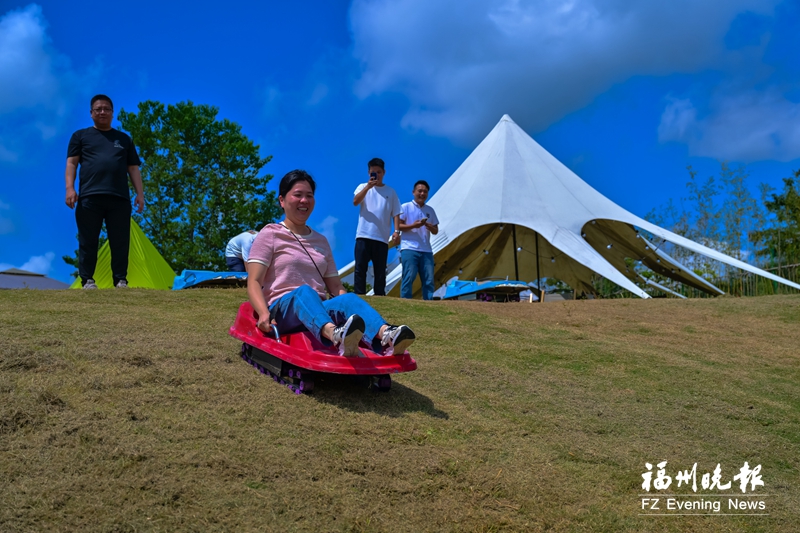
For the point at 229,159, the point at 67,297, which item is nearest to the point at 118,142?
the point at 67,297

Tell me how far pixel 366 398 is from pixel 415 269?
4201 millimetres

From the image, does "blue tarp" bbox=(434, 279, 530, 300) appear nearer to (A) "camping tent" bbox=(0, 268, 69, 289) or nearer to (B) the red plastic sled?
(B) the red plastic sled

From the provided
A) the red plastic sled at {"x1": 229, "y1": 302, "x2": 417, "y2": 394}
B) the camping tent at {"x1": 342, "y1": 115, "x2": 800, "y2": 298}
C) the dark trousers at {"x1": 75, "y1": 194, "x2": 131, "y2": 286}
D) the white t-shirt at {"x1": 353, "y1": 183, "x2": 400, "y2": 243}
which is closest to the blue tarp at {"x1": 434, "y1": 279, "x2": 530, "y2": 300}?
the camping tent at {"x1": 342, "y1": 115, "x2": 800, "y2": 298}

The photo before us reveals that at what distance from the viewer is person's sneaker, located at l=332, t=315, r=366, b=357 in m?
2.64

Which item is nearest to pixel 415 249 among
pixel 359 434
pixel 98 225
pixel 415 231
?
pixel 415 231

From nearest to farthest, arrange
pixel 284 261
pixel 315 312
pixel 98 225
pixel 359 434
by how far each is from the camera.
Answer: pixel 359 434 < pixel 315 312 < pixel 284 261 < pixel 98 225

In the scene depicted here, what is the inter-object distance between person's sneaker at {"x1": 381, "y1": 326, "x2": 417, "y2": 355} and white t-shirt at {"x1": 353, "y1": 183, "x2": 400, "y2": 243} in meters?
3.94

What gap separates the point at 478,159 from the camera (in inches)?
497

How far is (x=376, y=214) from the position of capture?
6785 mm

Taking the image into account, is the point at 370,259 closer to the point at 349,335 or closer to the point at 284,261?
the point at 284,261

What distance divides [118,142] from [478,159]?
26.0ft

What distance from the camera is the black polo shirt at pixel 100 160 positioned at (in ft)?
18.8

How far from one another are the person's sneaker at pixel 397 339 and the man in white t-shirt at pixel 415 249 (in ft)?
13.6

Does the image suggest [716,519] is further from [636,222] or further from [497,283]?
[636,222]
